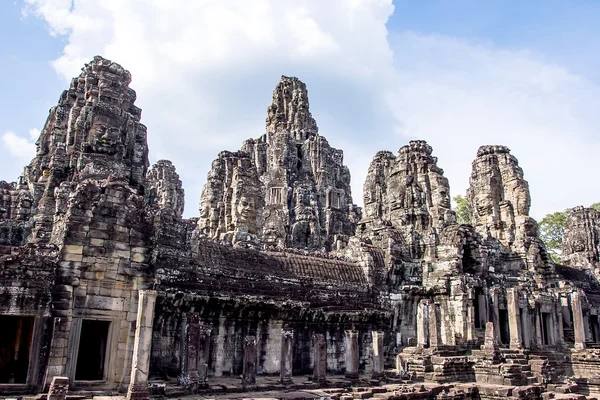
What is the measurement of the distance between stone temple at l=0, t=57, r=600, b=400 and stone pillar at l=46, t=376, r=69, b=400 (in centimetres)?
3

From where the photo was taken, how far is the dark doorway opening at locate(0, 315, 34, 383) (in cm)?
1105

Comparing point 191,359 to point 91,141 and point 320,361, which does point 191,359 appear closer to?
point 320,361

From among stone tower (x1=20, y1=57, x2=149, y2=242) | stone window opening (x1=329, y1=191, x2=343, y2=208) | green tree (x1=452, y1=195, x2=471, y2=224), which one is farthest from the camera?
green tree (x1=452, y1=195, x2=471, y2=224)

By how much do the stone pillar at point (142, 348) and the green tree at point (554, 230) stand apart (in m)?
48.0

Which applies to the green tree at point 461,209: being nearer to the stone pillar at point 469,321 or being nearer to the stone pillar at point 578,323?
the stone pillar at point 578,323

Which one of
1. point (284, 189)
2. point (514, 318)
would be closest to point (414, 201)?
point (514, 318)

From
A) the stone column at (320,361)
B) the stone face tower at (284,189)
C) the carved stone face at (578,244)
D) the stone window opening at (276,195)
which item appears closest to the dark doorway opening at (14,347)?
the stone column at (320,361)

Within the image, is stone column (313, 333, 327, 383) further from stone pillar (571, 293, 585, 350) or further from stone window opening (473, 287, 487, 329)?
stone pillar (571, 293, 585, 350)

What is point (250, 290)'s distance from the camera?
16938 mm

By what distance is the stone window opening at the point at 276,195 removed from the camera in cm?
4471

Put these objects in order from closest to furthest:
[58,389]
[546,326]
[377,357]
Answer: [58,389] < [377,357] < [546,326]

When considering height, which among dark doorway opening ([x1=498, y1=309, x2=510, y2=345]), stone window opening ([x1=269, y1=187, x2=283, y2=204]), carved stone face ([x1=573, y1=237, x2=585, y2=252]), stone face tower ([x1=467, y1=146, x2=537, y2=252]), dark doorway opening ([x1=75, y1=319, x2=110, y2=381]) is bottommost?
dark doorway opening ([x1=75, y1=319, x2=110, y2=381])

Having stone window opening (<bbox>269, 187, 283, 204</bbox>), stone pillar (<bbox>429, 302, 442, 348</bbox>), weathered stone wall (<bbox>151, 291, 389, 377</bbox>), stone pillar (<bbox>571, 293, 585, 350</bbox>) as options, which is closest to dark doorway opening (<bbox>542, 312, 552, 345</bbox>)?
stone pillar (<bbox>571, 293, 585, 350</bbox>)

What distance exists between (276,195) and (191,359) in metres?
32.2
